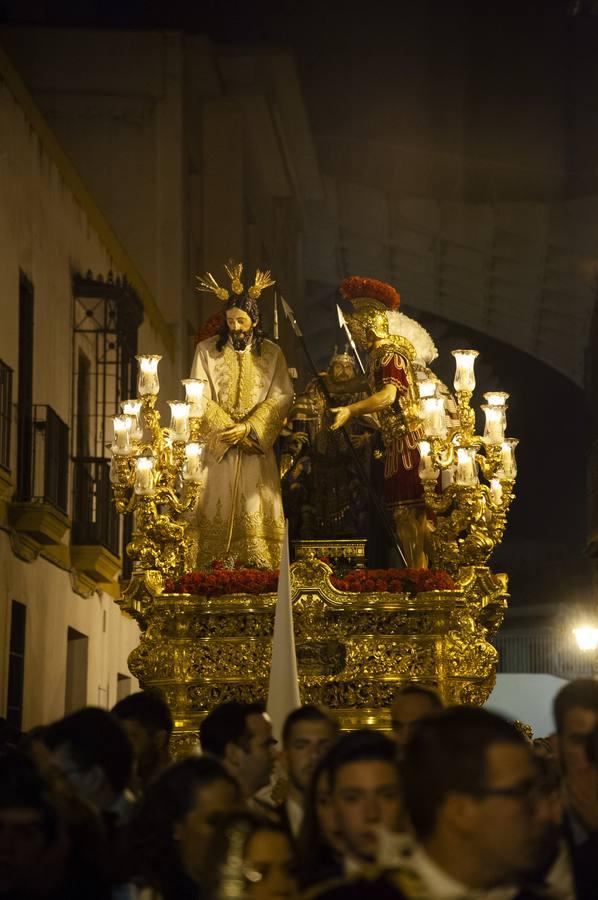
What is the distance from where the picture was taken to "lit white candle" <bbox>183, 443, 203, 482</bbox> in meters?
13.4

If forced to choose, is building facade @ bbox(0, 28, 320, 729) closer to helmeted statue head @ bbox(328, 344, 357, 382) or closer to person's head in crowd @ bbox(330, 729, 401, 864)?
helmeted statue head @ bbox(328, 344, 357, 382)

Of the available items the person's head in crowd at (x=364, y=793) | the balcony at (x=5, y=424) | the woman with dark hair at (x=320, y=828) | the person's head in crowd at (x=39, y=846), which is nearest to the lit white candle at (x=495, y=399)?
the balcony at (x=5, y=424)

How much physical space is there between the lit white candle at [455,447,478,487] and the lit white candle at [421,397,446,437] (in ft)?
0.65

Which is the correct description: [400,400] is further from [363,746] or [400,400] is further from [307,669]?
[363,746]

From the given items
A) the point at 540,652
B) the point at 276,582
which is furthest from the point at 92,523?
the point at 540,652

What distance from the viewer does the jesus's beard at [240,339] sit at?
14445mm

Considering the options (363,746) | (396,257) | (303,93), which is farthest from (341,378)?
(396,257)

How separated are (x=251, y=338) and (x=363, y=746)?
9442 millimetres

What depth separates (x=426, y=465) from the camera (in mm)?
13539

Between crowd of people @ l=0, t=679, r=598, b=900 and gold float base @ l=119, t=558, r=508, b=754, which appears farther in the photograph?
gold float base @ l=119, t=558, r=508, b=754

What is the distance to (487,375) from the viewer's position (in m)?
33.8

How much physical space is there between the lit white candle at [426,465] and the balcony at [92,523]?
5920 millimetres

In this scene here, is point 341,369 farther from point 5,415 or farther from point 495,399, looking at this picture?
point 5,415

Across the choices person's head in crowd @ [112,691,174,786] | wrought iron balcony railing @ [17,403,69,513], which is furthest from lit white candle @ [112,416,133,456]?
person's head in crowd @ [112,691,174,786]
